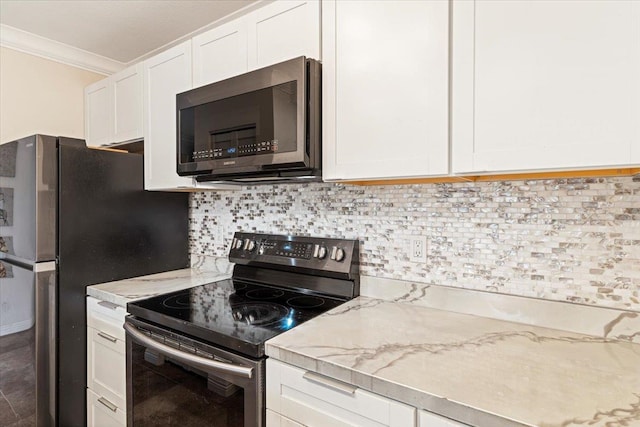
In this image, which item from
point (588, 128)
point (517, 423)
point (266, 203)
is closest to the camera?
point (517, 423)

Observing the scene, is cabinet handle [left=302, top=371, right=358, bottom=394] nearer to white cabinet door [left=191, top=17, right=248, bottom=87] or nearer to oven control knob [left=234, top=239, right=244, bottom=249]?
oven control knob [left=234, top=239, right=244, bottom=249]

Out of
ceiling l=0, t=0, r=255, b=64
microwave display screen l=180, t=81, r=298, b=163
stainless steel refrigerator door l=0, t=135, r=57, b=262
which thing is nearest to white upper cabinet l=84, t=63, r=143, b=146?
ceiling l=0, t=0, r=255, b=64

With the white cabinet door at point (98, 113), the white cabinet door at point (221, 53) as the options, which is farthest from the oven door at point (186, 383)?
the white cabinet door at point (98, 113)

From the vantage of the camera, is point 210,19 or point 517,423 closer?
point 517,423

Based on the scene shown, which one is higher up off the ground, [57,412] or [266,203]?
[266,203]

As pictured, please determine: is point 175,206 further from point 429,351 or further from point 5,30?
point 429,351

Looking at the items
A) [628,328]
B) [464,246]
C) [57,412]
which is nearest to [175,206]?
[57,412]

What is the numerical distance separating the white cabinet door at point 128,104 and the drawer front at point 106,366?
3.68 feet

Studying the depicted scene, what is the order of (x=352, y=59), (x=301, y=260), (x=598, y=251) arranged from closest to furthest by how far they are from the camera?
(x=598, y=251), (x=352, y=59), (x=301, y=260)

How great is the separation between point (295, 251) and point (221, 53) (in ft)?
3.25

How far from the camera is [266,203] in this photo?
1.93 m

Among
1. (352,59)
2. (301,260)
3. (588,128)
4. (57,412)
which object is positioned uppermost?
(352,59)

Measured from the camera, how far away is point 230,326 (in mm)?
1228

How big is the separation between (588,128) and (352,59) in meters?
0.75
